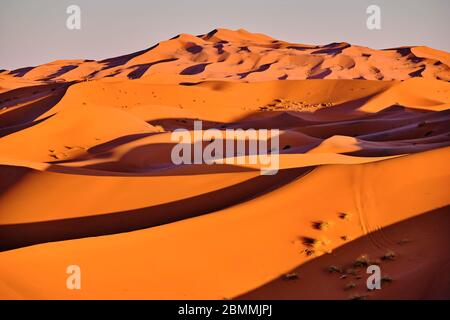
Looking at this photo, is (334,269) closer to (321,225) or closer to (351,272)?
(351,272)

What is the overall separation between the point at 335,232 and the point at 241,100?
37.6 m

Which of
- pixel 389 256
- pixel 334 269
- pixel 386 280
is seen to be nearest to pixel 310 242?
pixel 334 269

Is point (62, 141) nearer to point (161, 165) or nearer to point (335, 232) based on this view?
point (161, 165)

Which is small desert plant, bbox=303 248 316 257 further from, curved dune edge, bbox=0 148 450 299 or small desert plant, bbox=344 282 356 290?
small desert plant, bbox=344 282 356 290

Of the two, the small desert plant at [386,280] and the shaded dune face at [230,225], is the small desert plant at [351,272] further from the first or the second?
the small desert plant at [386,280]

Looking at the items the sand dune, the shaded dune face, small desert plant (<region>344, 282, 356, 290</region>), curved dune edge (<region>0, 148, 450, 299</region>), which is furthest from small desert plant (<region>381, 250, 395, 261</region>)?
the sand dune

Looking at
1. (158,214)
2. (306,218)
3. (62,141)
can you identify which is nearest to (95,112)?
(62,141)

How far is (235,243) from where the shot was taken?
8859 mm

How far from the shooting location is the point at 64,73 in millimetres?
96938

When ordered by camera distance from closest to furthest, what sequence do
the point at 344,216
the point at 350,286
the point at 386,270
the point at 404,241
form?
1. the point at 350,286
2. the point at 386,270
3. the point at 404,241
4. the point at 344,216

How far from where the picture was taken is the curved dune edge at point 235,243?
7.69 m

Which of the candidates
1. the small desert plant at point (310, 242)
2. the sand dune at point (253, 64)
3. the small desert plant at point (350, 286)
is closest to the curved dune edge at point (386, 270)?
the small desert plant at point (350, 286)

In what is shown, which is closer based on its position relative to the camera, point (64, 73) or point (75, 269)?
point (75, 269)

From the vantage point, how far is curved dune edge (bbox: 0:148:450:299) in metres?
7.69
